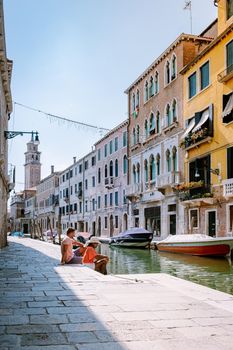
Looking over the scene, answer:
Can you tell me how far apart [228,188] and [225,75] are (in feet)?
16.9

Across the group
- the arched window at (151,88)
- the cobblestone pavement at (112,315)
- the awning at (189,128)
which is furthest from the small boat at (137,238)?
the cobblestone pavement at (112,315)

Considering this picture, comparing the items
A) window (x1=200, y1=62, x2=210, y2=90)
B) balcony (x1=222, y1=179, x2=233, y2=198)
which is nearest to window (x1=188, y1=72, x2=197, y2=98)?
window (x1=200, y1=62, x2=210, y2=90)

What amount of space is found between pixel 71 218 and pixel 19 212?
1983 inches

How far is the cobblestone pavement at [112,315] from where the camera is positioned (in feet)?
13.3

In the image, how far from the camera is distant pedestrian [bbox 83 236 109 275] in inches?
416

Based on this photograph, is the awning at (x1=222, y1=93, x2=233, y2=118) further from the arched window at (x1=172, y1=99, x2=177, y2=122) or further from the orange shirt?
the orange shirt

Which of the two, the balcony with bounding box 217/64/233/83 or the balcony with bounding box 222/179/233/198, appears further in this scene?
the balcony with bounding box 217/64/233/83

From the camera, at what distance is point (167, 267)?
17234 millimetres

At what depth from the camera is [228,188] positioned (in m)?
20.9

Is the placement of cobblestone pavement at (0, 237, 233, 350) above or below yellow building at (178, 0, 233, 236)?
below

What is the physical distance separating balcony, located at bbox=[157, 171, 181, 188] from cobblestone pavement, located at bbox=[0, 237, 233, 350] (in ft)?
63.9

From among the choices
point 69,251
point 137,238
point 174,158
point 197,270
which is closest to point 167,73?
point 174,158


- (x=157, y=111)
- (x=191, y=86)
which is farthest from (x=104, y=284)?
(x=157, y=111)

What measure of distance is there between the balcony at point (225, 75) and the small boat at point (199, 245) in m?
7.20
